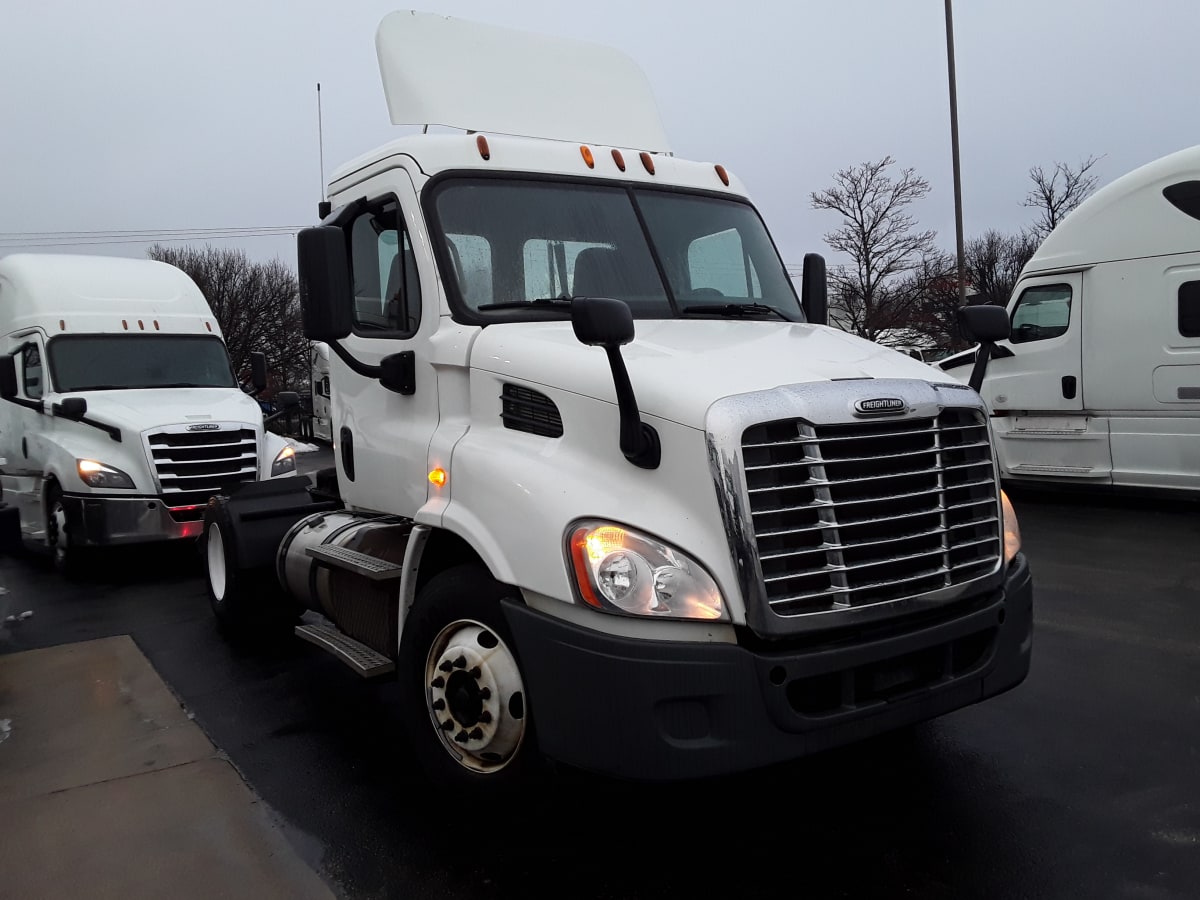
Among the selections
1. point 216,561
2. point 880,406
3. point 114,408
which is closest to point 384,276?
point 880,406

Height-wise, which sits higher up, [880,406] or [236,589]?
[880,406]

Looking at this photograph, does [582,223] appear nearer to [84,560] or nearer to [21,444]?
[84,560]

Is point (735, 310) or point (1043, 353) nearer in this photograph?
point (735, 310)

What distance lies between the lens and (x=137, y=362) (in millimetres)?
10383

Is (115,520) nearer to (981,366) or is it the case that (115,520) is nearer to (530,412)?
(530,412)

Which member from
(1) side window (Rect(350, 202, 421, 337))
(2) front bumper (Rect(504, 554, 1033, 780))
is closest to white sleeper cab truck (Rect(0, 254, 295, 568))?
(1) side window (Rect(350, 202, 421, 337))

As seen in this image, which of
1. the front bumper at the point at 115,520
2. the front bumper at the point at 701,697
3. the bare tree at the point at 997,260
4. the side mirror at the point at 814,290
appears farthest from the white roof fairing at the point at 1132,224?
the bare tree at the point at 997,260

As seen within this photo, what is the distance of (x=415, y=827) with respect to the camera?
3.75 metres

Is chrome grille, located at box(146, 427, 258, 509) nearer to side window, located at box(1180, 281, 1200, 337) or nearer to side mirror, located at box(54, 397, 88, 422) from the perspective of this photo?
side mirror, located at box(54, 397, 88, 422)

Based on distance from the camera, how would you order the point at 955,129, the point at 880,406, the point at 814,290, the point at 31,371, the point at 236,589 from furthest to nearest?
1. the point at 955,129
2. the point at 31,371
3. the point at 236,589
4. the point at 814,290
5. the point at 880,406

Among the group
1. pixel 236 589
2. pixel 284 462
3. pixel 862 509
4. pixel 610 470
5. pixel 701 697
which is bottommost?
pixel 236 589

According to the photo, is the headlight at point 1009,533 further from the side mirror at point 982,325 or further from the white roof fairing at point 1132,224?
the white roof fairing at point 1132,224

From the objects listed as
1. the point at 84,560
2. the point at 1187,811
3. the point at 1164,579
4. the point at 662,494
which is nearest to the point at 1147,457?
the point at 1164,579

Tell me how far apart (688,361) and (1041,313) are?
31.1 feet
